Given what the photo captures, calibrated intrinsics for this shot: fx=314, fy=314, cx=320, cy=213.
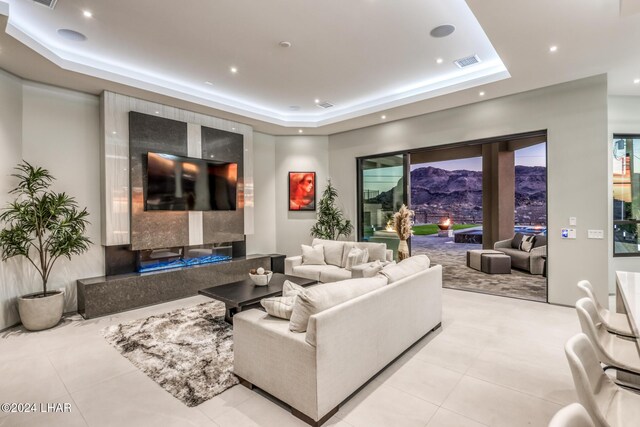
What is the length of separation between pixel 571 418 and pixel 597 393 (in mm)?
864

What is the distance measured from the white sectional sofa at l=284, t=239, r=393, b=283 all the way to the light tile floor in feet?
6.48

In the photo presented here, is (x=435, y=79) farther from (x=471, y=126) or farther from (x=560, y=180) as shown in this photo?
(x=560, y=180)

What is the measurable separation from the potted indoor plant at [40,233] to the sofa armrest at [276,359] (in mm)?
3156

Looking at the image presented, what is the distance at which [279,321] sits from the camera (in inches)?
102

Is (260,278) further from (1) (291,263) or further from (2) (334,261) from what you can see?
(2) (334,261)

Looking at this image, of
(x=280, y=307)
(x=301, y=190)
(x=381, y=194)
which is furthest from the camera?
(x=301, y=190)

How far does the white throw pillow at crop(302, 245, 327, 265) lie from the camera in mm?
6133

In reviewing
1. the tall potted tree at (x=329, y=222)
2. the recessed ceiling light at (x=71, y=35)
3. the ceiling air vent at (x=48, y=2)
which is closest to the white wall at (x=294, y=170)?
the tall potted tree at (x=329, y=222)

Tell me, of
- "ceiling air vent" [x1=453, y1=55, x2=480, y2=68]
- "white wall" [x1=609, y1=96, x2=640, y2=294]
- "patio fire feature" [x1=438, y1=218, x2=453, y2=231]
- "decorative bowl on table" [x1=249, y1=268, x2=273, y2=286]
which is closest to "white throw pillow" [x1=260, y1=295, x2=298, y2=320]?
"decorative bowl on table" [x1=249, y1=268, x2=273, y2=286]

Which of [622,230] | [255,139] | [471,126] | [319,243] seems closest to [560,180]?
[471,126]

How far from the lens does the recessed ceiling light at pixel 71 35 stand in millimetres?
3764

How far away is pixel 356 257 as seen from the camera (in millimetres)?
5602

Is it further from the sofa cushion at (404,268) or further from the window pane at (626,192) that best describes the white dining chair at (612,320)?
the window pane at (626,192)

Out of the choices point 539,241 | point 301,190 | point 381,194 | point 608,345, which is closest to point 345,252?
point 381,194
